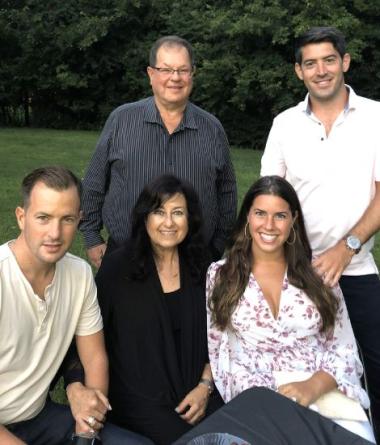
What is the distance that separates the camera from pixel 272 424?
2340 mm

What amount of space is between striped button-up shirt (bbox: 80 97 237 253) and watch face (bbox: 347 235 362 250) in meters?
1.02

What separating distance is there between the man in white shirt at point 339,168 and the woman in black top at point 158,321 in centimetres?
73

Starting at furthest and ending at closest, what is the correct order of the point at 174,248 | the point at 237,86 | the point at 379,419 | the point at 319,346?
the point at 237,86 → the point at 379,419 → the point at 174,248 → the point at 319,346

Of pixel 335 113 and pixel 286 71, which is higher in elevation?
pixel 286 71

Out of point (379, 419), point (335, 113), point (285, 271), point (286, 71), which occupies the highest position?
point (286, 71)

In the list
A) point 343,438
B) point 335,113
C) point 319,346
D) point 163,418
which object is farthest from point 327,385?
point 335,113

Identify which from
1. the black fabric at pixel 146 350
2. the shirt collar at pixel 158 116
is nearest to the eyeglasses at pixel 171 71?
the shirt collar at pixel 158 116

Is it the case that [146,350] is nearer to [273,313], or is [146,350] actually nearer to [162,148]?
[273,313]

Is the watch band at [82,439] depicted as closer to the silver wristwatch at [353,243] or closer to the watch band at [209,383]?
the watch band at [209,383]

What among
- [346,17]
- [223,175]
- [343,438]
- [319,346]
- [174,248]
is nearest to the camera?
[343,438]

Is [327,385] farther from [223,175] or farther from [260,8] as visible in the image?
[260,8]

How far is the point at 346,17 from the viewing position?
20.3 meters

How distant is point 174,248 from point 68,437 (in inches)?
44.6

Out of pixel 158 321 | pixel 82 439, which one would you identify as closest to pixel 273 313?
pixel 158 321
